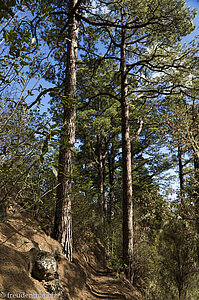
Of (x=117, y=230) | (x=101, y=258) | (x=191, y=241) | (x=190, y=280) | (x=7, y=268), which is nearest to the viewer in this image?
(x=7, y=268)

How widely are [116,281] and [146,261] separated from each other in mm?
1407

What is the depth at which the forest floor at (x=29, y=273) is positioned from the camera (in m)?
2.54

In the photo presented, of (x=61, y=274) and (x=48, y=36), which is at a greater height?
(x=48, y=36)

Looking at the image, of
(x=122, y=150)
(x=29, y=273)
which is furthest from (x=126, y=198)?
(x=29, y=273)

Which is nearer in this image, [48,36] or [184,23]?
[48,36]

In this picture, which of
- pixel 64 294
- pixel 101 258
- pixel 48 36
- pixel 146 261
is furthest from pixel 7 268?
pixel 101 258

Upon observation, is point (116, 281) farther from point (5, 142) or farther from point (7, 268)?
point (5, 142)

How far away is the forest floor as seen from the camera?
2.54m

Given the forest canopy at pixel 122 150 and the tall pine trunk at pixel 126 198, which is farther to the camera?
the tall pine trunk at pixel 126 198

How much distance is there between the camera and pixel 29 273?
3.10 meters

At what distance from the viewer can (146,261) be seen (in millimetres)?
7160

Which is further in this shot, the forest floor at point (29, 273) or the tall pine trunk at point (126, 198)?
the tall pine trunk at point (126, 198)

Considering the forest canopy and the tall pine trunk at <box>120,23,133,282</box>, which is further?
the tall pine trunk at <box>120,23,133,282</box>

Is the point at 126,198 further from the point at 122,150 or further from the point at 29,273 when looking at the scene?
→ the point at 29,273
